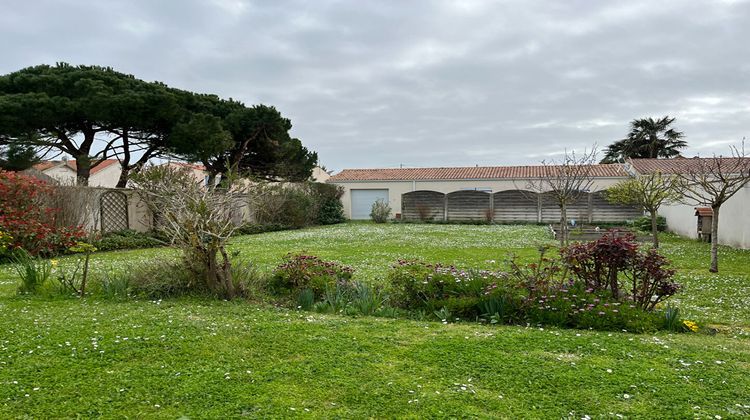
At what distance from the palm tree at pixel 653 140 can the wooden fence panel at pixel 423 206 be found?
20.3 m

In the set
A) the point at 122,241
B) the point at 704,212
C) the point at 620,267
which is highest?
the point at 704,212

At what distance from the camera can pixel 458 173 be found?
33188mm

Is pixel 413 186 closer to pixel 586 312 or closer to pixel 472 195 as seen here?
pixel 472 195

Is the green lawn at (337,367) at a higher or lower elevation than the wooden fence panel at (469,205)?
lower

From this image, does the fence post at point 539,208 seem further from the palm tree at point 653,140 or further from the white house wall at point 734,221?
the palm tree at point 653,140

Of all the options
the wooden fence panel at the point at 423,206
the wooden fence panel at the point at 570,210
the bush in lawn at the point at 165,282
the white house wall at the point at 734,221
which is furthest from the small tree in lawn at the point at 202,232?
the wooden fence panel at the point at 570,210

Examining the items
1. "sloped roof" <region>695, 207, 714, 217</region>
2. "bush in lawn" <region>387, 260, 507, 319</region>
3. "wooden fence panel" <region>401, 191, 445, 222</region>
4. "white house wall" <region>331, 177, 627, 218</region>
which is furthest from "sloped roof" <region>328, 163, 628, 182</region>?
"bush in lawn" <region>387, 260, 507, 319</region>

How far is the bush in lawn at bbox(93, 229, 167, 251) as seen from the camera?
1423 centimetres

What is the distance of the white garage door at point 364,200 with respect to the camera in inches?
1292

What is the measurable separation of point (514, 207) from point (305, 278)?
2481 cm

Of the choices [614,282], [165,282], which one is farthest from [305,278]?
[614,282]

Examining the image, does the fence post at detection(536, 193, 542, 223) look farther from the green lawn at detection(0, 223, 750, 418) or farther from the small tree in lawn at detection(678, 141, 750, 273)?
the green lawn at detection(0, 223, 750, 418)

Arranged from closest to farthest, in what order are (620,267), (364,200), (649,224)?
(620,267), (649,224), (364,200)

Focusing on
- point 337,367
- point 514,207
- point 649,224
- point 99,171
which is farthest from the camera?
point 99,171
